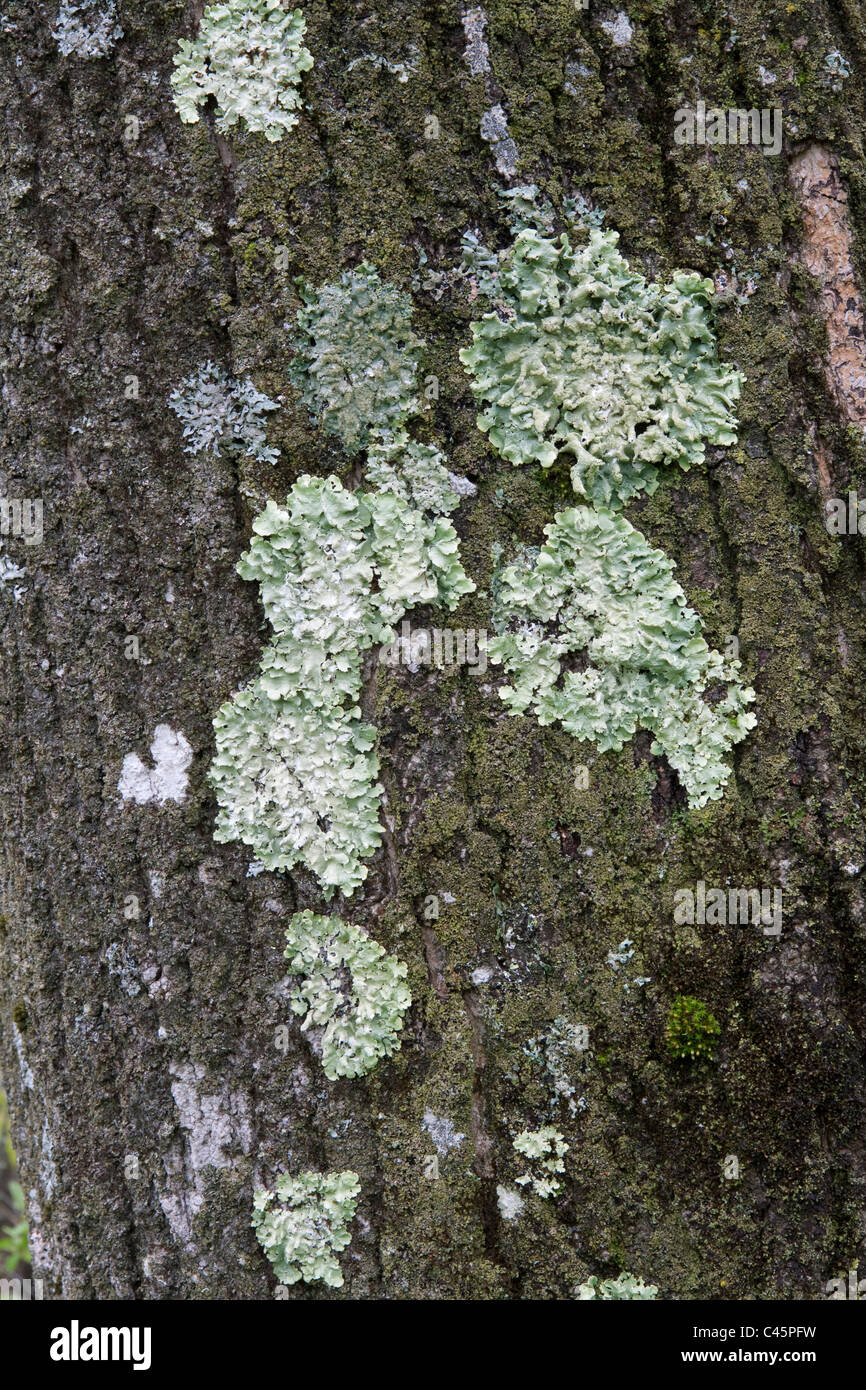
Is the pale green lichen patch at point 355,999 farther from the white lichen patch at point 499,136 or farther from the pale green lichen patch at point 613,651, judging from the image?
the white lichen patch at point 499,136

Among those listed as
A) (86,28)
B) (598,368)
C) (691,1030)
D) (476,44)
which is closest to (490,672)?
(598,368)

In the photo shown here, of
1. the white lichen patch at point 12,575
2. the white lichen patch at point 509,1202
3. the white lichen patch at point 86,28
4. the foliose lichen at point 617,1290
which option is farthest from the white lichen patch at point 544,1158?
the white lichen patch at point 86,28

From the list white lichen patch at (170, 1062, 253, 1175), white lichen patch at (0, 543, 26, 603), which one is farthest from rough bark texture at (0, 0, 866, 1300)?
white lichen patch at (0, 543, 26, 603)

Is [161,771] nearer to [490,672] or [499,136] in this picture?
[490,672]

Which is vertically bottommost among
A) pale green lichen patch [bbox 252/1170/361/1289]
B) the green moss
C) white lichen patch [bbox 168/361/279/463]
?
pale green lichen patch [bbox 252/1170/361/1289]

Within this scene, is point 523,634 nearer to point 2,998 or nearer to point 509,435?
point 509,435

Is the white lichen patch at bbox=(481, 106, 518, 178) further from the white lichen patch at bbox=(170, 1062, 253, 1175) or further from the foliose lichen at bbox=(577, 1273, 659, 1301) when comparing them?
the foliose lichen at bbox=(577, 1273, 659, 1301)
